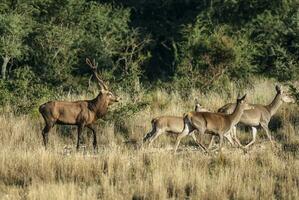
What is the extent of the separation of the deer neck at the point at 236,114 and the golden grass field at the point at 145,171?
632 mm

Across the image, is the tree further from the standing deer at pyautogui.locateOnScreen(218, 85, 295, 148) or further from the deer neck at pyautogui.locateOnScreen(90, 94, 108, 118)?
the standing deer at pyautogui.locateOnScreen(218, 85, 295, 148)

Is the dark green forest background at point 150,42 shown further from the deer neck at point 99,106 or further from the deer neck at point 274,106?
the deer neck at point 274,106

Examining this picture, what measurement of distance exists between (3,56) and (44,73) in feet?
5.80

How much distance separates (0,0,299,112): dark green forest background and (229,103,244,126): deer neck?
615cm

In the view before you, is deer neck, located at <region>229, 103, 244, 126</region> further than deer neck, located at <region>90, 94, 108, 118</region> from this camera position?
No

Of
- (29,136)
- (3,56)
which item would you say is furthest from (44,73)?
(29,136)

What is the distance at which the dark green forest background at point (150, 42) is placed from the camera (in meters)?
26.0

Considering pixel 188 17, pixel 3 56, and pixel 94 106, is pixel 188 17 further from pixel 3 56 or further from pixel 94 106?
pixel 94 106

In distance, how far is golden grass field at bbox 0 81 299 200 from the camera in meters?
12.4

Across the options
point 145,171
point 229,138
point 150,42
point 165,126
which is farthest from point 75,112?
point 150,42

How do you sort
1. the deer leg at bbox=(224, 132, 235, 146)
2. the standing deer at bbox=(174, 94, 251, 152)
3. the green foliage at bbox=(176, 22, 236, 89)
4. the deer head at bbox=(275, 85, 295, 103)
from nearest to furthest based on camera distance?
the standing deer at bbox=(174, 94, 251, 152) < the deer leg at bbox=(224, 132, 235, 146) < the deer head at bbox=(275, 85, 295, 103) < the green foliage at bbox=(176, 22, 236, 89)

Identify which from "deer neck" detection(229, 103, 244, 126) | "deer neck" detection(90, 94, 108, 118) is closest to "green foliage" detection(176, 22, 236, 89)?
"deer neck" detection(90, 94, 108, 118)

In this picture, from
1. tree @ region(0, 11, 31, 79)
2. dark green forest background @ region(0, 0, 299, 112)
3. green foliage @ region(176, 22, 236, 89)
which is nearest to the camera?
green foliage @ region(176, 22, 236, 89)

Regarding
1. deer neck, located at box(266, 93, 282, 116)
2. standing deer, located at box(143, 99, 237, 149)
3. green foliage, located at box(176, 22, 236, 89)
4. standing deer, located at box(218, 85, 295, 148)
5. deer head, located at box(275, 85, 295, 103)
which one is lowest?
standing deer, located at box(143, 99, 237, 149)
